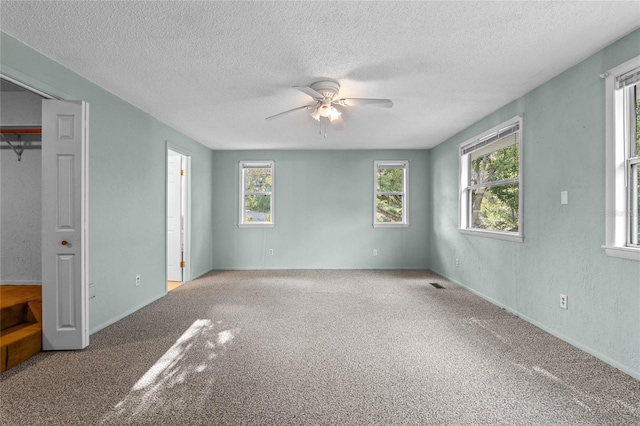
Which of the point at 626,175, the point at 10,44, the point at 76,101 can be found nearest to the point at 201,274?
the point at 76,101

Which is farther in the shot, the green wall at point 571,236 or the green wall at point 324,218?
the green wall at point 324,218

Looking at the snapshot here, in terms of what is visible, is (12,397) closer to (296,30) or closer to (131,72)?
(131,72)

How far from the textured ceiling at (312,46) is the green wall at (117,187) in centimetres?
16

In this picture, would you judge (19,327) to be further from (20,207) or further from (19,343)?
(20,207)

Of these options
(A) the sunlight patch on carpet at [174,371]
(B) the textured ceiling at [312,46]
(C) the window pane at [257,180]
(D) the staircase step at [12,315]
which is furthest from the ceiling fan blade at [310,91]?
(C) the window pane at [257,180]

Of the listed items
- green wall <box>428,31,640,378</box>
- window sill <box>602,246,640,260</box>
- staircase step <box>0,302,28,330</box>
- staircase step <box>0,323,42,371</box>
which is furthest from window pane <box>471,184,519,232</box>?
staircase step <box>0,302,28,330</box>

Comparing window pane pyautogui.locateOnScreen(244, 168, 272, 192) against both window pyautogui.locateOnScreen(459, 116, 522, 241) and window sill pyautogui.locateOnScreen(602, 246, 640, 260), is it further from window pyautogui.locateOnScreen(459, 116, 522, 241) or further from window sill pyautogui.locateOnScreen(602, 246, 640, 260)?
window sill pyautogui.locateOnScreen(602, 246, 640, 260)

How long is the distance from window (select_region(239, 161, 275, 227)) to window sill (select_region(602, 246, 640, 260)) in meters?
5.28

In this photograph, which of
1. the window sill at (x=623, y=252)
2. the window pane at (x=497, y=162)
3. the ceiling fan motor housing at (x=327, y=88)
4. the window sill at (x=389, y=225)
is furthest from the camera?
the window sill at (x=389, y=225)

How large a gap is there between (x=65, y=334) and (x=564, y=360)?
405cm

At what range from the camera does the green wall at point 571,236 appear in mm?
2348

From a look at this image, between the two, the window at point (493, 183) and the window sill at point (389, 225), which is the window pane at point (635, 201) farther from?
the window sill at point (389, 225)

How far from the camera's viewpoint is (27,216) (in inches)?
147

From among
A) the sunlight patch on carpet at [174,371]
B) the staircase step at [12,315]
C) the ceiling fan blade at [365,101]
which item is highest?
the ceiling fan blade at [365,101]
